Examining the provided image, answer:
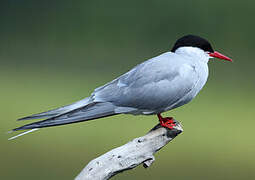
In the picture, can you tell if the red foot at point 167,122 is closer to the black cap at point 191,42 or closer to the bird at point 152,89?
the bird at point 152,89

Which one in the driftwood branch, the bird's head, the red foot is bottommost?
the driftwood branch

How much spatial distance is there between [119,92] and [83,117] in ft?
0.64

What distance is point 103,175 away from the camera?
1531mm

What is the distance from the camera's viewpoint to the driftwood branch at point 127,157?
60.4 inches

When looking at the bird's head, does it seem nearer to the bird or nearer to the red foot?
the bird

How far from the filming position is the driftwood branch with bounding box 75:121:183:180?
1534mm

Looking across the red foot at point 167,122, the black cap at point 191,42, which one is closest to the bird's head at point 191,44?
the black cap at point 191,42

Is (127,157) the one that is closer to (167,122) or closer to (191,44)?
(167,122)

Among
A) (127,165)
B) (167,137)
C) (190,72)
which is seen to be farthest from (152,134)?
(190,72)

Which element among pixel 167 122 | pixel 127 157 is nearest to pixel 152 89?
pixel 167 122

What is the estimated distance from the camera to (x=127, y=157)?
61.6 inches

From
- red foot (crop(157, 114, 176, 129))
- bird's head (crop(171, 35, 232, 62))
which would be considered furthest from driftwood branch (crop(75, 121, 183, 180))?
bird's head (crop(171, 35, 232, 62))

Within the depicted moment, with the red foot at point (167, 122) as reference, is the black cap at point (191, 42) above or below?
above

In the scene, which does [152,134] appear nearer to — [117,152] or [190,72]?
[117,152]
